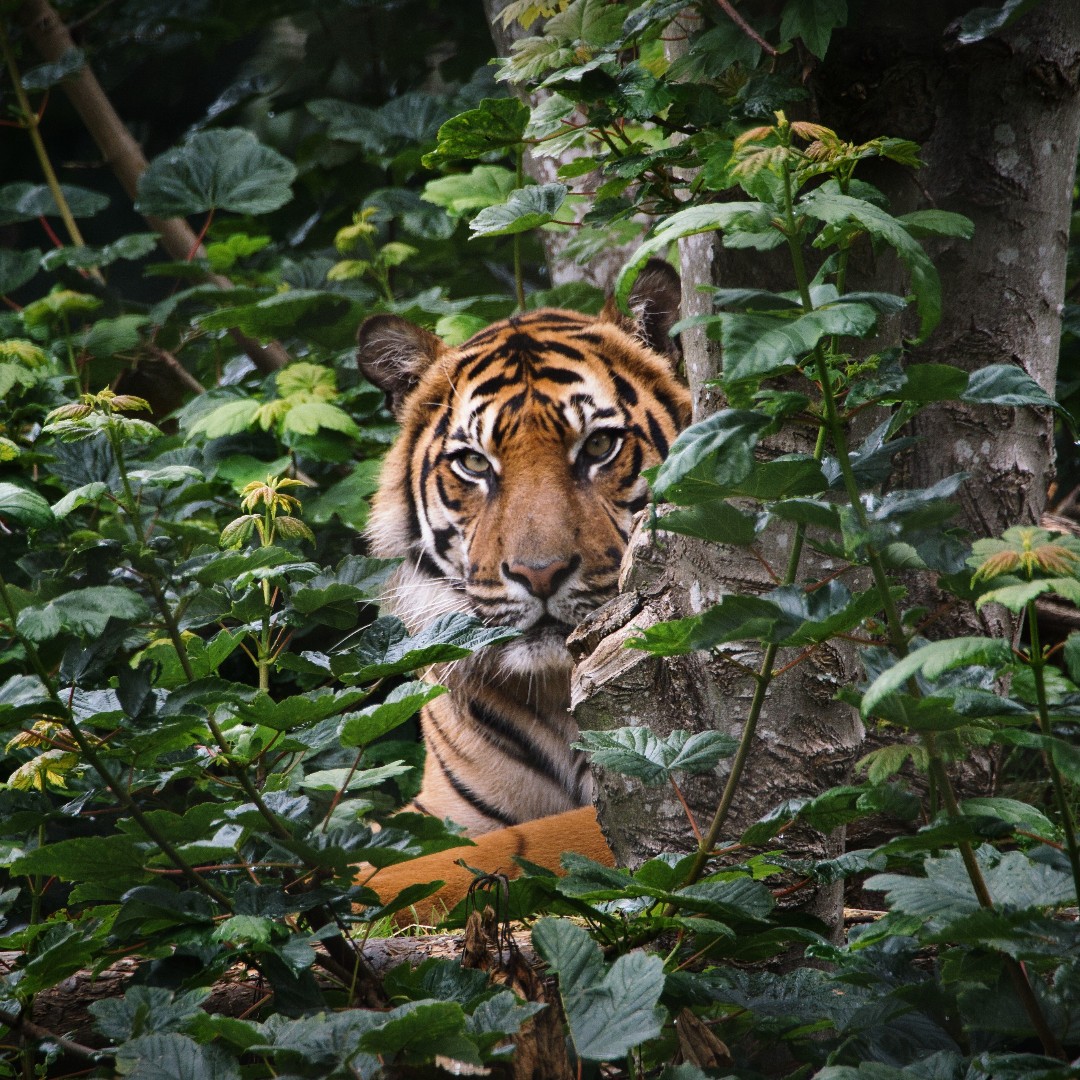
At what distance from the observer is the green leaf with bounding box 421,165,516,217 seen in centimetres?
314

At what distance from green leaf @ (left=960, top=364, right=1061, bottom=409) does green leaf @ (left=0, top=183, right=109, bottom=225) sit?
3635 millimetres

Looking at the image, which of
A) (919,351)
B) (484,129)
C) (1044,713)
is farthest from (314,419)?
(1044,713)

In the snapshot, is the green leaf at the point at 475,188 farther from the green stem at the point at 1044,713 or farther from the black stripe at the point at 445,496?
the green stem at the point at 1044,713

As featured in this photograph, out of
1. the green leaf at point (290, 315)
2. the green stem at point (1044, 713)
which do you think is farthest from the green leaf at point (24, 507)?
the green leaf at point (290, 315)

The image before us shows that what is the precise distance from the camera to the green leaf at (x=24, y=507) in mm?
1207

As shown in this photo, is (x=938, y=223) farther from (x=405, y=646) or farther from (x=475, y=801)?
(x=475, y=801)

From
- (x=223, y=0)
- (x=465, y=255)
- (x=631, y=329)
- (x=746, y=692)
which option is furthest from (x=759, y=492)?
(x=223, y=0)

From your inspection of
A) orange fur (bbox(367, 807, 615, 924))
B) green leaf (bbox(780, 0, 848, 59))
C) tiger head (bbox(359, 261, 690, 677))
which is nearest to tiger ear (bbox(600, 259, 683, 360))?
tiger head (bbox(359, 261, 690, 677))

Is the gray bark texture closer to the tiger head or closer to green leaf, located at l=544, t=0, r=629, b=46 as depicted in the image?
green leaf, located at l=544, t=0, r=629, b=46

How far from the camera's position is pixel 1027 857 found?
113 centimetres

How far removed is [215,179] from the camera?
12.2 ft

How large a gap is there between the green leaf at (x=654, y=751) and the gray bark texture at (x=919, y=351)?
6.9 inches

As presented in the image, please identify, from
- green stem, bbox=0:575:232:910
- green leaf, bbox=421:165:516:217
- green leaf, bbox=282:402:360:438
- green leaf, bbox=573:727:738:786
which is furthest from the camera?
green leaf, bbox=421:165:516:217

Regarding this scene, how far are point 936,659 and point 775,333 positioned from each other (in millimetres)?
306
